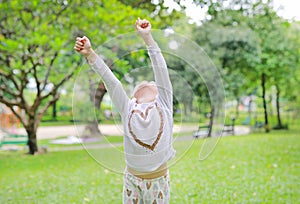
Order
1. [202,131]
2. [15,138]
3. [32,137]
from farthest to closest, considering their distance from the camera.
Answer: [15,138] < [32,137] < [202,131]

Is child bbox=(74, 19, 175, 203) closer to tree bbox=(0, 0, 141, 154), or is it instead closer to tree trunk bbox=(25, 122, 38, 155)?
tree bbox=(0, 0, 141, 154)

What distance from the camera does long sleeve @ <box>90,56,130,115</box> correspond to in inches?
76.0

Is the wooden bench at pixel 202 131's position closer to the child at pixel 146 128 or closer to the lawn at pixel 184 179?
the lawn at pixel 184 179

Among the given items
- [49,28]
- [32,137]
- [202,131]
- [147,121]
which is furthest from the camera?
[32,137]

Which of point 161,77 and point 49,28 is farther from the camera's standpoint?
point 49,28

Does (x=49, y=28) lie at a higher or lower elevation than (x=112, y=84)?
higher

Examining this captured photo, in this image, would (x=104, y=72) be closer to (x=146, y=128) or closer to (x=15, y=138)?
(x=146, y=128)

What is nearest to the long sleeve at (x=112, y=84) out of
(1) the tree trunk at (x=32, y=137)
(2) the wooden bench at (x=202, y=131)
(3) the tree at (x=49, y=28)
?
(2) the wooden bench at (x=202, y=131)

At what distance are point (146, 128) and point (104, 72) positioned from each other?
34cm

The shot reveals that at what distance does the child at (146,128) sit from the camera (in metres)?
1.91

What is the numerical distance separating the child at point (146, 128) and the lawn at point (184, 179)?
0.36 metres

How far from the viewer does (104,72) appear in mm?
1934

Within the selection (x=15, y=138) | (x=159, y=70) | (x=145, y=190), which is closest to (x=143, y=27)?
(x=159, y=70)

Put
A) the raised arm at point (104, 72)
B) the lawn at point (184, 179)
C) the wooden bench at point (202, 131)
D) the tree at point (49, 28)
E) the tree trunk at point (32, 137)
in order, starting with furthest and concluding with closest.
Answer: the tree trunk at point (32, 137), the tree at point (49, 28), the lawn at point (184, 179), the wooden bench at point (202, 131), the raised arm at point (104, 72)
